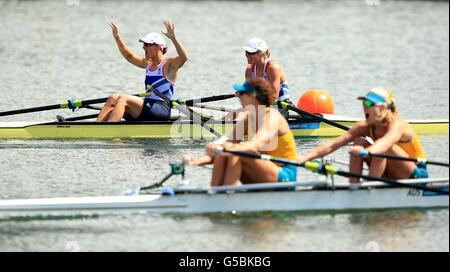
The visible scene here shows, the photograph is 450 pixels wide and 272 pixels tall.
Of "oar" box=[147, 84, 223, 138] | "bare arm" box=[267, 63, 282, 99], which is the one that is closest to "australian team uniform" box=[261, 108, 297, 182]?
"bare arm" box=[267, 63, 282, 99]

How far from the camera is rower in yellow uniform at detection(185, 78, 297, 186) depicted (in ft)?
39.0

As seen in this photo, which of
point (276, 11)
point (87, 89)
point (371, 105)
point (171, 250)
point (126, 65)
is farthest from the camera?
point (276, 11)

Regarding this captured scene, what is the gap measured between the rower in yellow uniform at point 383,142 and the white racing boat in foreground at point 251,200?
0.59 feet

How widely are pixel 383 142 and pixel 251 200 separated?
1496 millimetres

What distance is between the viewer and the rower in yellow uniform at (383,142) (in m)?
12.1

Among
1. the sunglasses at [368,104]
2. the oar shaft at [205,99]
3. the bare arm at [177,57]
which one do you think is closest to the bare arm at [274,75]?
the oar shaft at [205,99]

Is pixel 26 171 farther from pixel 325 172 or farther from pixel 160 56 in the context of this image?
pixel 325 172

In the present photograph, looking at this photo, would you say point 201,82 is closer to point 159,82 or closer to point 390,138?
point 159,82

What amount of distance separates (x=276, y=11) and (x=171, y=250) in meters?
28.2

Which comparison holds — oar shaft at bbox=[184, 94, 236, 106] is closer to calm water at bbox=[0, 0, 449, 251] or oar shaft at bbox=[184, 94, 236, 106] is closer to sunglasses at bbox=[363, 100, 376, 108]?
calm water at bbox=[0, 0, 449, 251]

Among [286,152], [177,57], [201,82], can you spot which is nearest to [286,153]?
[286,152]

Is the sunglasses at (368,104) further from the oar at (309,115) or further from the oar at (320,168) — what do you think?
the oar at (309,115)

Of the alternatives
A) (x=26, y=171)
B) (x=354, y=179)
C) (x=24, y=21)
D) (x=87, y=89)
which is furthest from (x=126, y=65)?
(x=354, y=179)

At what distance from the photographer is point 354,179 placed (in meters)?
12.4
